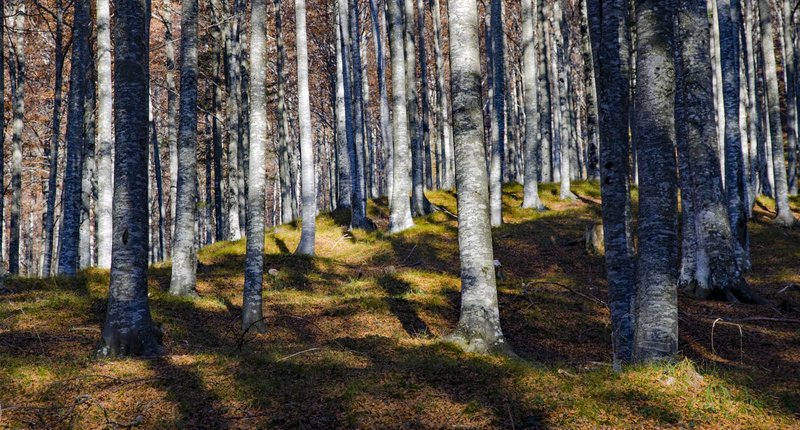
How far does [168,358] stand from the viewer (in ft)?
19.3

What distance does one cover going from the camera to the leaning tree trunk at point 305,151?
14.9 meters

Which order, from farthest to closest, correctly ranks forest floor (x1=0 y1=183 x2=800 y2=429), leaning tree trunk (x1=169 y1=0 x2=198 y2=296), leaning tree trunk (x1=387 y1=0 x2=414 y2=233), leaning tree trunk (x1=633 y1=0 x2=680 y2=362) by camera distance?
leaning tree trunk (x1=387 y1=0 x2=414 y2=233) < leaning tree trunk (x1=169 y1=0 x2=198 y2=296) < leaning tree trunk (x1=633 y1=0 x2=680 y2=362) < forest floor (x1=0 y1=183 x2=800 y2=429)

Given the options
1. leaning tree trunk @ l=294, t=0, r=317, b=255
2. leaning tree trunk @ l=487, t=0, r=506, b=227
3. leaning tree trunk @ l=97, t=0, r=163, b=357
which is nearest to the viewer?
leaning tree trunk @ l=97, t=0, r=163, b=357

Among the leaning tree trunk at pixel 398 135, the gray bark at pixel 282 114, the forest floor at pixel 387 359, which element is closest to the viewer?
the forest floor at pixel 387 359

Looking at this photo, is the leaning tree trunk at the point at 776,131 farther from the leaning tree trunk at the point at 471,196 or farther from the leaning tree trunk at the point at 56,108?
the leaning tree trunk at the point at 56,108

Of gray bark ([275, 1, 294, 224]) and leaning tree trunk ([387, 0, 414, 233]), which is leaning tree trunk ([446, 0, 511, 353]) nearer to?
leaning tree trunk ([387, 0, 414, 233])

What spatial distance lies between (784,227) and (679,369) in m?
15.9

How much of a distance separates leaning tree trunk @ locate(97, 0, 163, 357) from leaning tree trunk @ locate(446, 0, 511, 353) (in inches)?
146

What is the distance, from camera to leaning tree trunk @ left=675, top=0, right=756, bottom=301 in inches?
369

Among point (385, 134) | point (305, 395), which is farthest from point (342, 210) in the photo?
point (305, 395)

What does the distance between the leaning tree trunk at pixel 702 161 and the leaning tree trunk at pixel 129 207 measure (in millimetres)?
8766

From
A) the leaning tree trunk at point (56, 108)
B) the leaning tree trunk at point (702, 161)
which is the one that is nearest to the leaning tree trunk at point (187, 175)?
the leaning tree trunk at point (56, 108)

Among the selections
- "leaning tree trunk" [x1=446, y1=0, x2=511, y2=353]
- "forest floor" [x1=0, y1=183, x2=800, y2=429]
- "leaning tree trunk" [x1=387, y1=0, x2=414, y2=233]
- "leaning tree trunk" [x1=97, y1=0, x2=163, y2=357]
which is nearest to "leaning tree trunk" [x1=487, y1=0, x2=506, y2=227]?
"leaning tree trunk" [x1=387, y1=0, x2=414, y2=233]

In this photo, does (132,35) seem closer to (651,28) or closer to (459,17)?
(459,17)
